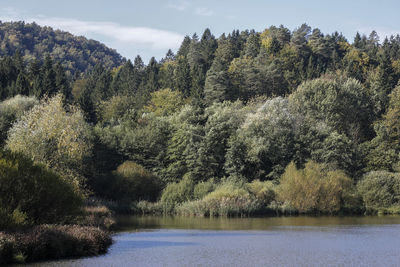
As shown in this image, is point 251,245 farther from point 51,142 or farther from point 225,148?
point 225,148

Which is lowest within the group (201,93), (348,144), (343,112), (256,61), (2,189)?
(2,189)

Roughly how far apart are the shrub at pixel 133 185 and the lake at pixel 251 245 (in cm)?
1741

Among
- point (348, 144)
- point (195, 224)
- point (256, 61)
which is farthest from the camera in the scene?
point (256, 61)

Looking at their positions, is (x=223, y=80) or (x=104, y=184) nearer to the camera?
(x=104, y=184)

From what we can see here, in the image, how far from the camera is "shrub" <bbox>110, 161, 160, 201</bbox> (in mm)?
62441

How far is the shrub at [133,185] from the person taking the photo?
205 ft

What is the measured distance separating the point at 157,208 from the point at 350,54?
88.2 metres

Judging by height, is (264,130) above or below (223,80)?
below

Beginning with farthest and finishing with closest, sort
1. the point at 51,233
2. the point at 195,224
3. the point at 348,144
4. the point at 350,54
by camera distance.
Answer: the point at 350,54 → the point at 348,144 → the point at 195,224 → the point at 51,233

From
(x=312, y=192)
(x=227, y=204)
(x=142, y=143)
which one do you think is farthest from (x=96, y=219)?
(x=142, y=143)

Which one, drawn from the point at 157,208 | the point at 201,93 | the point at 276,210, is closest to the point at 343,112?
the point at 201,93

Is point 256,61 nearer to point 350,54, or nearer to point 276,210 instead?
point 350,54

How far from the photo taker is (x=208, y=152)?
6831 cm

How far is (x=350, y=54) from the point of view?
131 metres
